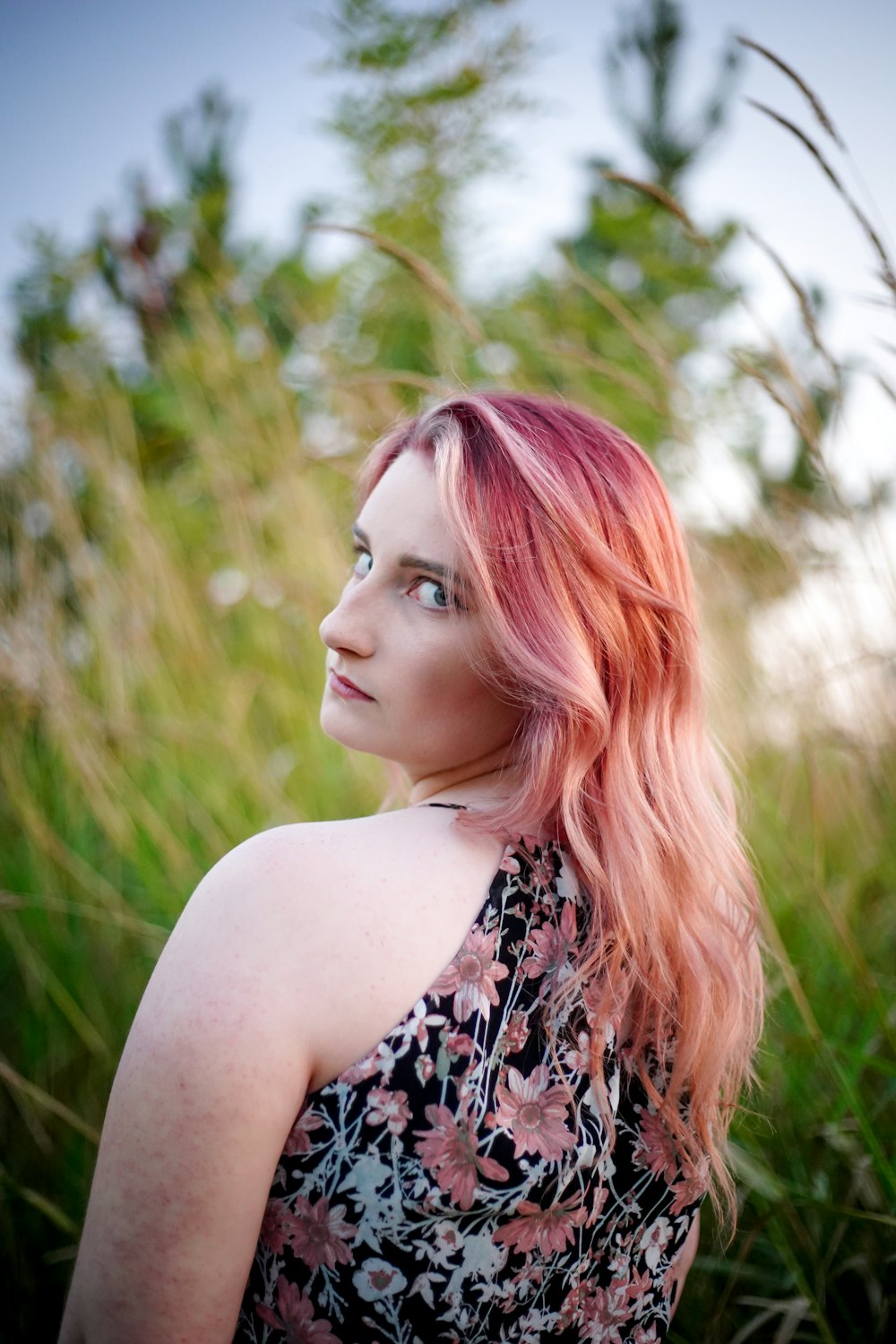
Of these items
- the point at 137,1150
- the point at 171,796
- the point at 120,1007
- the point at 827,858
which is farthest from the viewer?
the point at 827,858

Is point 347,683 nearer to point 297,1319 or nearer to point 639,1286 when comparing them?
point 297,1319

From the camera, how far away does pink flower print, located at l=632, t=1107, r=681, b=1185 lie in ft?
2.63

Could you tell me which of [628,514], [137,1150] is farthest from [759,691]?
[137,1150]

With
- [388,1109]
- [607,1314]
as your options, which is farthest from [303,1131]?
Answer: [607,1314]

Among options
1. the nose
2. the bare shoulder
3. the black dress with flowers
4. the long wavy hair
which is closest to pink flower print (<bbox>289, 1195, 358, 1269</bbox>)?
the black dress with flowers

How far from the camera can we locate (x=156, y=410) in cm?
473

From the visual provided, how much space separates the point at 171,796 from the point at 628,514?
1422 mm

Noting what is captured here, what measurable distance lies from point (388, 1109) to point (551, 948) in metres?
0.19

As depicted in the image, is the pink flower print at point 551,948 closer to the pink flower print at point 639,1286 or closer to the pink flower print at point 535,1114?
the pink flower print at point 535,1114

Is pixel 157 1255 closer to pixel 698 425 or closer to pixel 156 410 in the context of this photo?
pixel 698 425

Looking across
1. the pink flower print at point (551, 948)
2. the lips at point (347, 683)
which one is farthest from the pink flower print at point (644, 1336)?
the lips at point (347, 683)

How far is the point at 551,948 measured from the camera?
75 cm

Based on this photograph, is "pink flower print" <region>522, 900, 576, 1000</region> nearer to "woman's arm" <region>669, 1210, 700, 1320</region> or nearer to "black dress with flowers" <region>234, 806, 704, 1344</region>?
"black dress with flowers" <region>234, 806, 704, 1344</region>

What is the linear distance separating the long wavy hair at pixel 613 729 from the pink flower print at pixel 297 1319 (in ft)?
0.90
